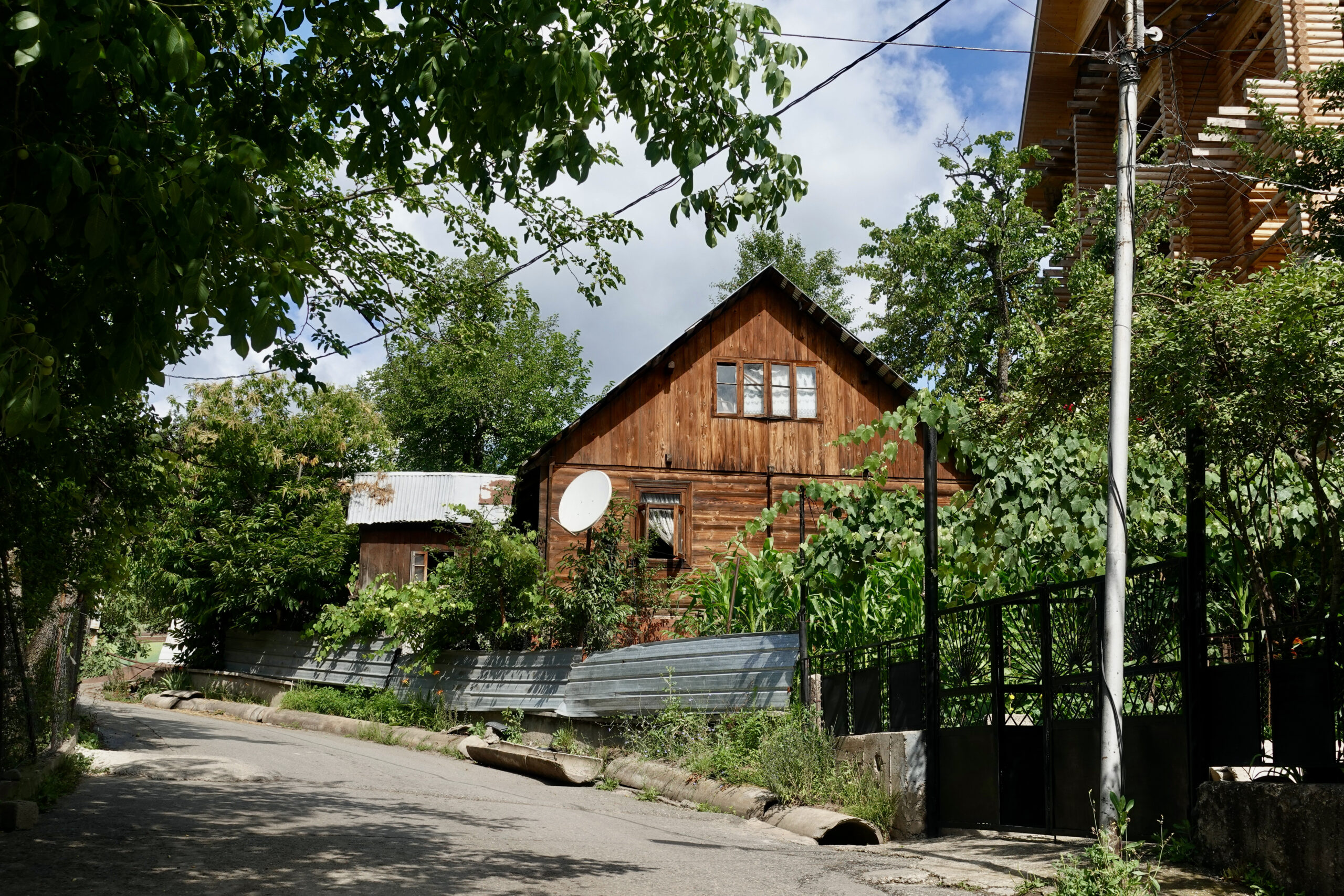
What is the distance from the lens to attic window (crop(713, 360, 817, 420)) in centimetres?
2408

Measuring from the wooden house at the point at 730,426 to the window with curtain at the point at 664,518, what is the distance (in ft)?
0.07

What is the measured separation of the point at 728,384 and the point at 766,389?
2.69 feet

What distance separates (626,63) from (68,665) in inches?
421

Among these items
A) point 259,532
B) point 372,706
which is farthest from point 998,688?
point 259,532

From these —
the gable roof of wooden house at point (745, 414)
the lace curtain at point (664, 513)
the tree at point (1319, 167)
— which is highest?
the gable roof of wooden house at point (745, 414)

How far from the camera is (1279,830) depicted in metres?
6.03

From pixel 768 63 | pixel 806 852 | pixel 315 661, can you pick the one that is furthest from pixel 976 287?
pixel 768 63

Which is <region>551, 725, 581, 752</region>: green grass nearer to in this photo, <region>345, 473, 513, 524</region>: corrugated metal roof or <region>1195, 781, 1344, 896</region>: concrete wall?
<region>345, 473, 513, 524</region>: corrugated metal roof

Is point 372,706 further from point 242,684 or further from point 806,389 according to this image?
point 806,389

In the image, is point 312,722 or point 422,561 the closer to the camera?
point 312,722

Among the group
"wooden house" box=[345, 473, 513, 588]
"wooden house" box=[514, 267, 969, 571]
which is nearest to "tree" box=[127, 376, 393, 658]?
"wooden house" box=[345, 473, 513, 588]

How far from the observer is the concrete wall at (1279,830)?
5668 mm

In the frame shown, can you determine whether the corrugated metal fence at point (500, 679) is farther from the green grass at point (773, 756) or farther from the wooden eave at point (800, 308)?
the wooden eave at point (800, 308)

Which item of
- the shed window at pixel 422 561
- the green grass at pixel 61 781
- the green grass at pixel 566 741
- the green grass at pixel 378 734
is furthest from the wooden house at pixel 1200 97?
the shed window at pixel 422 561
